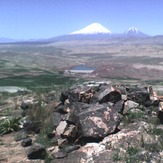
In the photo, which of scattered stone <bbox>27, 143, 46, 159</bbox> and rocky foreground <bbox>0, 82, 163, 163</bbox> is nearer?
rocky foreground <bbox>0, 82, 163, 163</bbox>

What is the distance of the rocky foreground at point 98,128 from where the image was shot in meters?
11.8

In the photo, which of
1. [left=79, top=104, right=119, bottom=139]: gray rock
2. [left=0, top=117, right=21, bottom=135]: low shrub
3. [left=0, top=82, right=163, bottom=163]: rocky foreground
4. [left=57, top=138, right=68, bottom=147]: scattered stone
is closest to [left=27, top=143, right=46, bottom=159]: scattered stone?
[left=0, top=82, right=163, bottom=163]: rocky foreground

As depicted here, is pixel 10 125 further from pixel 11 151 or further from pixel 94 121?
pixel 94 121

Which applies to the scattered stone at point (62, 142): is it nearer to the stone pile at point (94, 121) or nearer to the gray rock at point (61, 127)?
the stone pile at point (94, 121)

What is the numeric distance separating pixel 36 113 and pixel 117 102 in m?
3.78

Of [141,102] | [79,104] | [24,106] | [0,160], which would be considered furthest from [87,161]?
[24,106]

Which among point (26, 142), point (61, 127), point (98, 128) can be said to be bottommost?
point (26, 142)

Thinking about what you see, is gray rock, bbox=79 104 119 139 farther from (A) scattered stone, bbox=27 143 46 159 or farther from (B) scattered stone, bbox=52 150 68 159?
(A) scattered stone, bbox=27 143 46 159

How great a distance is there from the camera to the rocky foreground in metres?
11.8

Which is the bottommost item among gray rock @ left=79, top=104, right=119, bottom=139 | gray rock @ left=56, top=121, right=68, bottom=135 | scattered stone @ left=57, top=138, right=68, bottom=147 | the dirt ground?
the dirt ground

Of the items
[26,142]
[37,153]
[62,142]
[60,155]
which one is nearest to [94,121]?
[62,142]

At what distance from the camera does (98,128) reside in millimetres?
13094

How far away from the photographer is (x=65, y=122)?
14141mm

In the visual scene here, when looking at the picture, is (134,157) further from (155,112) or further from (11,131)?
(11,131)
